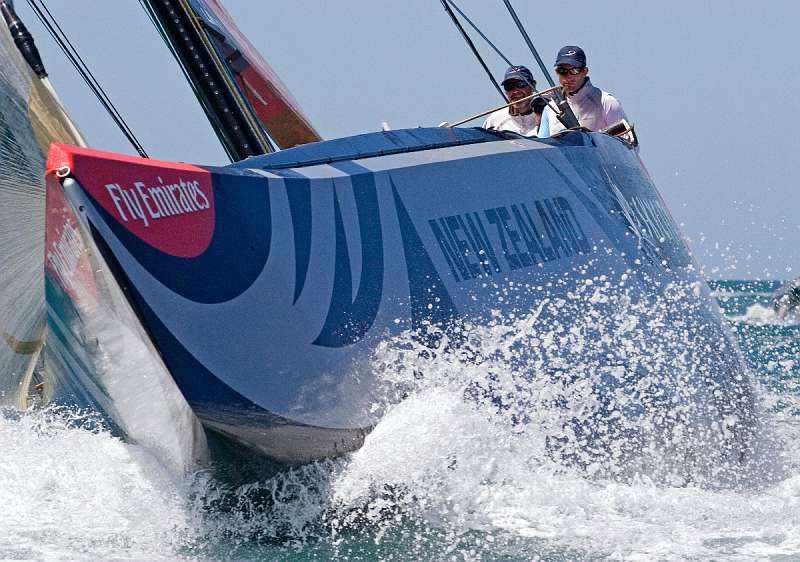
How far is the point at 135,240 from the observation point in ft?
9.55

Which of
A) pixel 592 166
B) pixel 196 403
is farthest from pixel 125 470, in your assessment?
pixel 592 166

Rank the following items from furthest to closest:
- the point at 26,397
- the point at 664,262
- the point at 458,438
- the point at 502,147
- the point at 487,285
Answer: the point at 664,262 < the point at 26,397 < the point at 502,147 < the point at 487,285 < the point at 458,438

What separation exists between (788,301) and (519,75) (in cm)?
2146

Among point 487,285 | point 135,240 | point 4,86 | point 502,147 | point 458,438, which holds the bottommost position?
point 458,438

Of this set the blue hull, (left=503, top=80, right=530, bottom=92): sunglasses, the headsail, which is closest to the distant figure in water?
the headsail

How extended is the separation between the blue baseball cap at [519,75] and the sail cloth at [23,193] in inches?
76.3

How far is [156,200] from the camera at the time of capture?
2949mm

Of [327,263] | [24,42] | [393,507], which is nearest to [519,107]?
[24,42]

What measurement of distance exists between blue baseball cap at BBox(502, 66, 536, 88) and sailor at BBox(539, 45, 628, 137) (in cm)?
21

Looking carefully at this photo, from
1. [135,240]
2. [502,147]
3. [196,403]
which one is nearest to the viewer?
[135,240]

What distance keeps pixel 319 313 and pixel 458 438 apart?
1.95 ft

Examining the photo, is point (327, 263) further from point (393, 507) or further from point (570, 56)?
point (570, 56)

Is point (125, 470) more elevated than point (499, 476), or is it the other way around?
point (125, 470)

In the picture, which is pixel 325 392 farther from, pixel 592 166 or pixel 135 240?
pixel 592 166
